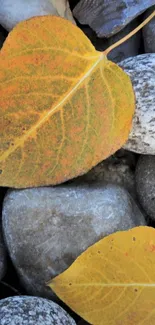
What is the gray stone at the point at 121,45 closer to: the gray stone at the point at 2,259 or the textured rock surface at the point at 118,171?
the textured rock surface at the point at 118,171

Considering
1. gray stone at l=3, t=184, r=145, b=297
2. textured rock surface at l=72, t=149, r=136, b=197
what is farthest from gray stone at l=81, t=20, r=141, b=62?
gray stone at l=3, t=184, r=145, b=297

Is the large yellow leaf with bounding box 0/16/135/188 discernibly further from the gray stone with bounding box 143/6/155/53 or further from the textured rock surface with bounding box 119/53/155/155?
the gray stone with bounding box 143/6/155/53

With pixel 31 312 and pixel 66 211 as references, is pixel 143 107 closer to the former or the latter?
pixel 66 211

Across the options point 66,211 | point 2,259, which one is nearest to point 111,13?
point 66,211

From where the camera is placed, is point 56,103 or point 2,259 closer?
point 56,103

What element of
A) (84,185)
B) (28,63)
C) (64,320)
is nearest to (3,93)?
(28,63)

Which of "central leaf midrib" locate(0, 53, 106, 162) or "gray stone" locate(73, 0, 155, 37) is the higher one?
"central leaf midrib" locate(0, 53, 106, 162)
